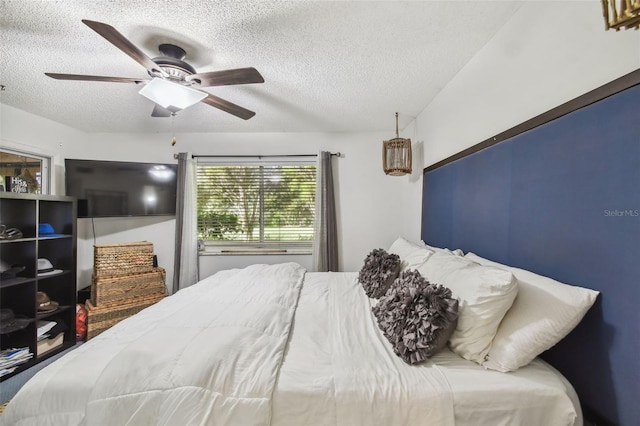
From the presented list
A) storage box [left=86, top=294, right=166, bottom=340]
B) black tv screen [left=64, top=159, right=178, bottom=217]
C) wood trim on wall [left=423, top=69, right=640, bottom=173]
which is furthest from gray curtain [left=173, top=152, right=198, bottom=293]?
wood trim on wall [left=423, top=69, right=640, bottom=173]

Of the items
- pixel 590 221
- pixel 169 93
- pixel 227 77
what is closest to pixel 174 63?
pixel 169 93

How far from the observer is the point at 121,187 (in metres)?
2.90

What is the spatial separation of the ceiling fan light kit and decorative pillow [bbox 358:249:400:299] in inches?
69.2

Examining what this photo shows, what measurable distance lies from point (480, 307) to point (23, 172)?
417cm

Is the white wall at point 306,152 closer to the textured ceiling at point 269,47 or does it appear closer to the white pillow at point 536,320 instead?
the textured ceiling at point 269,47

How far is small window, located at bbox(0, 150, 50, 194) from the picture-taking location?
2.37 metres

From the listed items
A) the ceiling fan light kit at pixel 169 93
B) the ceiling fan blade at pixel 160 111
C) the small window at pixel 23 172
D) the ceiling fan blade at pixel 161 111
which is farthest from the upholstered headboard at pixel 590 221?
the small window at pixel 23 172

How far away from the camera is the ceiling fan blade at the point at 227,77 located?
1491 mm

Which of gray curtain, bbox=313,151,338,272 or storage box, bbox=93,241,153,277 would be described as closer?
storage box, bbox=93,241,153,277

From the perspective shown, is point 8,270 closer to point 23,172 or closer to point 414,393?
point 23,172

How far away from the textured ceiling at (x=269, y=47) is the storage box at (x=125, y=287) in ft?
5.84

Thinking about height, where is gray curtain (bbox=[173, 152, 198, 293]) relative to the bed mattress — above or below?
above

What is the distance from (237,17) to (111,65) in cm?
112

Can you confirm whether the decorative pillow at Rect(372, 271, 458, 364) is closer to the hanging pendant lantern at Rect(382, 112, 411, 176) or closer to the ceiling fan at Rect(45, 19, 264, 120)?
the ceiling fan at Rect(45, 19, 264, 120)
